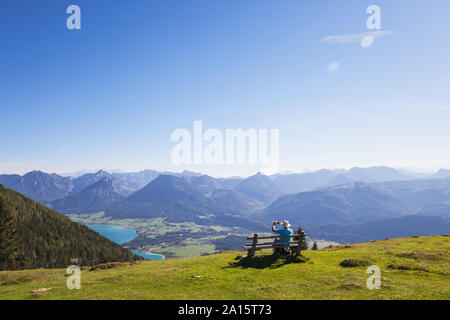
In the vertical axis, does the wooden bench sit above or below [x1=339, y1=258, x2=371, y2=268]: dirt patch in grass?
above

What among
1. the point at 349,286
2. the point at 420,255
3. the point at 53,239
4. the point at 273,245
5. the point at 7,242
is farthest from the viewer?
the point at 53,239

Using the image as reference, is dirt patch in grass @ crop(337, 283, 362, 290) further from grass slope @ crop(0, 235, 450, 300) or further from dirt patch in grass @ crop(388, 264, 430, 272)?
dirt patch in grass @ crop(388, 264, 430, 272)

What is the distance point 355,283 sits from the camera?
16984 mm

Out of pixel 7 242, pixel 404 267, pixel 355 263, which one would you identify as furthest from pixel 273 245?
pixel 7 242

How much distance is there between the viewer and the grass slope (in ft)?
51.0

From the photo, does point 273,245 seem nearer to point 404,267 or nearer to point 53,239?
point 404,267

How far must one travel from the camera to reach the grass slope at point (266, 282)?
1555cm

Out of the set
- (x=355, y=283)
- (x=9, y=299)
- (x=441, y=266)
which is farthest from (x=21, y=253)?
(x=441, y=266)

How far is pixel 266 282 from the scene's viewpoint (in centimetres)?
1791

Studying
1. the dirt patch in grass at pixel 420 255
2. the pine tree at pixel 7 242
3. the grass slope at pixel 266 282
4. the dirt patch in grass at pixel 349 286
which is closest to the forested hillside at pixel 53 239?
the pine tree at pixel 7 242

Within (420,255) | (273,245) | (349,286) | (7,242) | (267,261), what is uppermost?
(273,245)

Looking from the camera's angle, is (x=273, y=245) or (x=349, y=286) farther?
(x=273, y=245)

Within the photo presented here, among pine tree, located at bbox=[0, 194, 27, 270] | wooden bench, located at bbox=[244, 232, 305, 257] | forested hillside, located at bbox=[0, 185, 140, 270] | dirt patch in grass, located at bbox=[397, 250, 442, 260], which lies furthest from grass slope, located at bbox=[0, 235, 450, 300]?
forested hillside, located at bbox=[0, 185, 140, 270]
